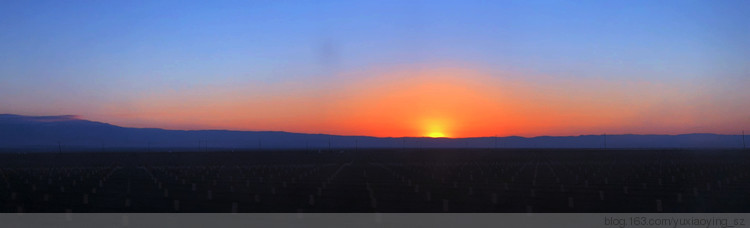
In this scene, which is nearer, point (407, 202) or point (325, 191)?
point (407, 202)

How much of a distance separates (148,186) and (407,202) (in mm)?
16234

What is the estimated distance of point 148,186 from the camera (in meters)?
33.8

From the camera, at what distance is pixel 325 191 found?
29.2 metres
